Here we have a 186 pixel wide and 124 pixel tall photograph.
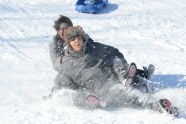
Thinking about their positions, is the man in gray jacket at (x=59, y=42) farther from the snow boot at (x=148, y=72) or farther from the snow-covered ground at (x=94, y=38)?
the snow boot at (x=148, y=72)

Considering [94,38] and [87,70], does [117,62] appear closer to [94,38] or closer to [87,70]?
[87,70]

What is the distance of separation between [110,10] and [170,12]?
1.04m

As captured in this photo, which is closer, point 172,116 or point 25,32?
point 172,116

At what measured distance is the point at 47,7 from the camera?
25.8 feet

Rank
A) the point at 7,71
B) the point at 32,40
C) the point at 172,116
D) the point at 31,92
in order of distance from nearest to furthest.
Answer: the point at 172,116
the point at 31,92
the point at 7,71
the point at 32,40

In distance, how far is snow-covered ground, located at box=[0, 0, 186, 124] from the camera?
4512 mm

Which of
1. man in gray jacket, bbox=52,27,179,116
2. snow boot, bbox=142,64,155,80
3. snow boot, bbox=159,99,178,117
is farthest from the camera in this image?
snow boot, bbox=142,64,155,80

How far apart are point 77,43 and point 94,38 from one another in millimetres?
2104

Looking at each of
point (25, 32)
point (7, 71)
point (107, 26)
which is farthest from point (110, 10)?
point (7, 71)

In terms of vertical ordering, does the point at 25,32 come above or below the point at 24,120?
above

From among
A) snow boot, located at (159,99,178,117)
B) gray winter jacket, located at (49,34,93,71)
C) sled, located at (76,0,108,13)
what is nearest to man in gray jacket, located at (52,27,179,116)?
snow boot, located at (159,99,178,117)

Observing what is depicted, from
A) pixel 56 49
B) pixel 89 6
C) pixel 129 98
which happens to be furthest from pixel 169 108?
pixel 89 6

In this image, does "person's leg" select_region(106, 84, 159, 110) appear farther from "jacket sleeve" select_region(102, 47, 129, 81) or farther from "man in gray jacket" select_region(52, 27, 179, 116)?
"jacket sleeve" select_region(102, 47, 129, 81)

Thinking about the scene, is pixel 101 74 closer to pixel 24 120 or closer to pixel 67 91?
pixel 67 91
